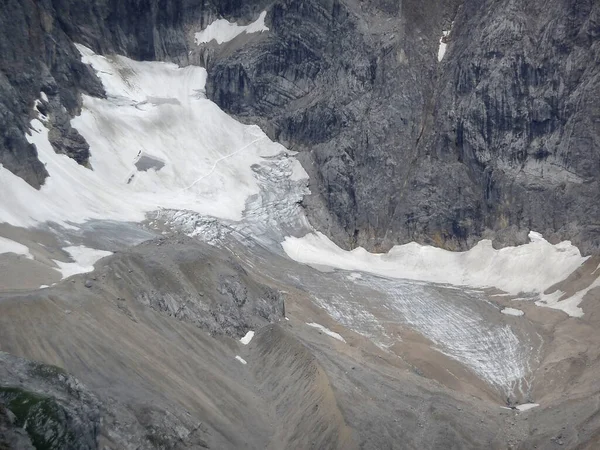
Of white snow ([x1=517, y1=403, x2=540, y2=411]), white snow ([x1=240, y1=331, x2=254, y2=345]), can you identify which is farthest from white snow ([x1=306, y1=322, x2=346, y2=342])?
white snow ([x1=517, y1=403, x2=540, y2=411])

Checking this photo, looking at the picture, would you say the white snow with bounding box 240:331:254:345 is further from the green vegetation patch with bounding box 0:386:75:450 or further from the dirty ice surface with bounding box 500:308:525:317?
the green vegetation patch with bounding box 0:386:75:450

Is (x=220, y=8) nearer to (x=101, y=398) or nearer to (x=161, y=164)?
(x=161, y=164)

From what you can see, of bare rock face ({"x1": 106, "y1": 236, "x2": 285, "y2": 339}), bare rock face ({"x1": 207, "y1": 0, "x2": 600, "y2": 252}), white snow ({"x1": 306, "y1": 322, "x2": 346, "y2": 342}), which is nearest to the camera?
bare rock face ({"x1": 106, "y1": 236, "x2": 285, "y2": 339})

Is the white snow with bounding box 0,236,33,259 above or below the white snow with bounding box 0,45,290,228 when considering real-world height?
below

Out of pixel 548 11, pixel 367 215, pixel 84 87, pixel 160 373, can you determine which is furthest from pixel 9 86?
pixel 548 11

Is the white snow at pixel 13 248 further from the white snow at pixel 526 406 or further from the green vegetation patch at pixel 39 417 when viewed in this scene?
the white snow at pixel 526 406
